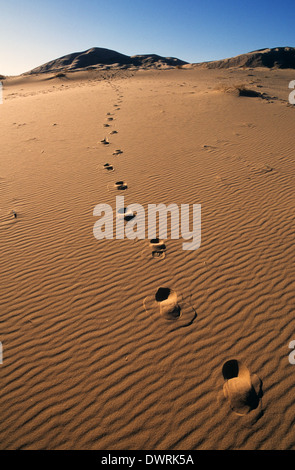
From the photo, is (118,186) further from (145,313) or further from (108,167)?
(145,313)

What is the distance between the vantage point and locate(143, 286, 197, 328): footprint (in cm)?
312

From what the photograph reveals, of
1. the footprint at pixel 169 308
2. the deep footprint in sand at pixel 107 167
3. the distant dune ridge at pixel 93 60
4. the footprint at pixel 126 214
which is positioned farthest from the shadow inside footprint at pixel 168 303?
the distant dune ridge at pixel 93 60

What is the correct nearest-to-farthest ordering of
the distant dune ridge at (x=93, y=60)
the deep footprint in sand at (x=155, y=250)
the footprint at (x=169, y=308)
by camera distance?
1. the footprint at (x=169, y=308)
2. the deep footprint in sand at (x=155, y=250)
3. the distant dune ridge at (x=93, y=60)

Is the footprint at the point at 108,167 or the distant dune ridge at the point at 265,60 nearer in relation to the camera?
the footprint at the point at 108,167

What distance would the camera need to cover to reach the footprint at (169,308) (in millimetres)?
3119

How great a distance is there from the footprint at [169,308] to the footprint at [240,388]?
2.21 ft

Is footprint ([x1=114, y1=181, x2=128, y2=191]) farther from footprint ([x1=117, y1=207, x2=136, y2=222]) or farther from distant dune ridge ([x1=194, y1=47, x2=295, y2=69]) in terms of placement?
distant dune ridge ([x1=194, y1=47, x2=295, y2=69])

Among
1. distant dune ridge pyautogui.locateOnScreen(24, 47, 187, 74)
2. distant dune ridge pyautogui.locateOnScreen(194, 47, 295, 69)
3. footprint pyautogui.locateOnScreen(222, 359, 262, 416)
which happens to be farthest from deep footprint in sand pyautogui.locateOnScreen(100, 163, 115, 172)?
distant dune ridge pyautogui.locateOnScreen(24, 47, 187, 74)

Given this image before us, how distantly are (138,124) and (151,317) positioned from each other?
32.1 feet

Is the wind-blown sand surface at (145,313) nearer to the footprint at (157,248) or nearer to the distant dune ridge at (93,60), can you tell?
the footprint at (157,248)

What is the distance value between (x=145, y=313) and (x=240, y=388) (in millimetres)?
1313

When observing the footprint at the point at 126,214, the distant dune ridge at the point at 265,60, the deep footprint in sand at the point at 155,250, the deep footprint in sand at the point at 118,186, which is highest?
the distant dune ridge at the point at 265,60
